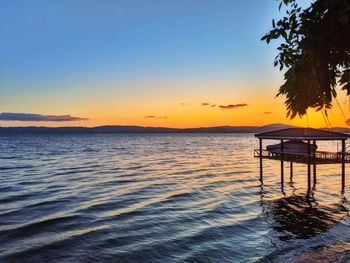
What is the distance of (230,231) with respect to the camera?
1838cm

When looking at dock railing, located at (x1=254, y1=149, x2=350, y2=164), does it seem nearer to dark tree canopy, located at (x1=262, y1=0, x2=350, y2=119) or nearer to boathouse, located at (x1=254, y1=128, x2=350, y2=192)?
boathouse, located at (x1=254, y1=128, x2=350, y2=192)

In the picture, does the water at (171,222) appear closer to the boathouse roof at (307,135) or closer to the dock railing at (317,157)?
the dock railing at (317,157)

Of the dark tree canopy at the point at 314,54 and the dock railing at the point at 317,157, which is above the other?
the dark tree canopy at the point at 314,54

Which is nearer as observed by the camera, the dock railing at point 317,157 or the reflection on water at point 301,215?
the reflection on water at point 301,215

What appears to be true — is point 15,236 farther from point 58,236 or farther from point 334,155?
point 334,155

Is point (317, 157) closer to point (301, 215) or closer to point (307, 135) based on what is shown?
point (307, 135)

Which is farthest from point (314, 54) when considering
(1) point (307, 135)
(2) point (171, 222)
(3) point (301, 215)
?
(1) point (307, 135)

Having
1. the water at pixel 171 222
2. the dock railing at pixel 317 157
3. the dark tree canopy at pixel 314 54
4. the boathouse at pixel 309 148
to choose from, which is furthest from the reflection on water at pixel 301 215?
the dark tree canopy at pixel 314 54

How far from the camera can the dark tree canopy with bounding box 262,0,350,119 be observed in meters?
6.19

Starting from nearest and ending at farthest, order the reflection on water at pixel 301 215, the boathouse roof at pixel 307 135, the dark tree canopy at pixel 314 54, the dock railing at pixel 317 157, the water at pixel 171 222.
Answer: the dark tree canopy at pixel 314 54 < the water at pixel 171 222 < the reflection on water at pixel 301 215 < the boathouse roof at pixel 307 135 < the dock railing at pixel 317 157

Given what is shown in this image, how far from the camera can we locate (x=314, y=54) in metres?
6.32

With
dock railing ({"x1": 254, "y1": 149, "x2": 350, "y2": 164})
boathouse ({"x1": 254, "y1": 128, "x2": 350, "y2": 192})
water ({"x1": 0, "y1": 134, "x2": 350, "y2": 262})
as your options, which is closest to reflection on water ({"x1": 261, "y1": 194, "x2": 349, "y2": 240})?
water ({"x1": 0, "y1": 134, "x2": 350, "y2": 262})

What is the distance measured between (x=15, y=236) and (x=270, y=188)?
2263 cm

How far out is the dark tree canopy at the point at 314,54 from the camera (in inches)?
244
